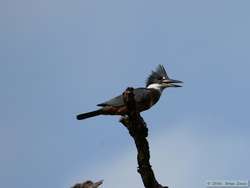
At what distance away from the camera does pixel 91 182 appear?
10.1m

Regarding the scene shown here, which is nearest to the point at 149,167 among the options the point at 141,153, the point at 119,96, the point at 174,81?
the point at 141,153

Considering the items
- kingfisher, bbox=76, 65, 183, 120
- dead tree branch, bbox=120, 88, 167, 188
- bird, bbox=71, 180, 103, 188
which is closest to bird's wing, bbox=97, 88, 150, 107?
kingfisher, bbox=76, 65, 183, 120

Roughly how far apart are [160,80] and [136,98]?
6.85 ft

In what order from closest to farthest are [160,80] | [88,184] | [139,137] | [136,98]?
[88,184] < [139,137] < [136,98] < [160,80]

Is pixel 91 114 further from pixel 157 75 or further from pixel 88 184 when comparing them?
pixel 88 184

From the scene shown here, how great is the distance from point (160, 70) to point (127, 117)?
7928 millimetres

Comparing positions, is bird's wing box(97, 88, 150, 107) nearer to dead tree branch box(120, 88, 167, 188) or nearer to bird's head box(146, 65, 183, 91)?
bird's head box(146, 65, 183, 91)

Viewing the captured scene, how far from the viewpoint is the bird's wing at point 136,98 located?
16.3 metres

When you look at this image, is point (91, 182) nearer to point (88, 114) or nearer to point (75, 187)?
point (75, 187)

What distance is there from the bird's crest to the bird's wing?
1.42 meters

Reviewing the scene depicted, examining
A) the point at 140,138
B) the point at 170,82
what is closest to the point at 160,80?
the point at 170,82

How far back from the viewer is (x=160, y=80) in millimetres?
18891

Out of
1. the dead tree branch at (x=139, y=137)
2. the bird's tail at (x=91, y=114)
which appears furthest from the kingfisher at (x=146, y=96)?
the dead tree branch at (x=139, y=137)

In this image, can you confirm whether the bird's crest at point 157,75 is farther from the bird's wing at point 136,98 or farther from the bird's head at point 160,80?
the bird's wing at point 136,98
